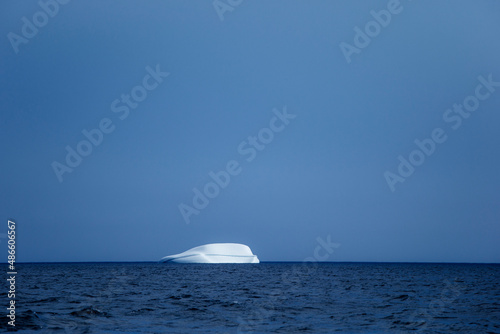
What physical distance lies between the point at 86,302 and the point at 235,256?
75.6 meters

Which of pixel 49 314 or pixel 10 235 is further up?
pixel 10 235

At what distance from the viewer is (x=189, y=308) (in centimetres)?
1753

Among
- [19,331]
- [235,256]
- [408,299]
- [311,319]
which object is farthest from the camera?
[235,256]

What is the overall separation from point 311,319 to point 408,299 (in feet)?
27.5

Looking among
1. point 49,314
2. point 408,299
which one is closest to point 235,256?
point 408,299

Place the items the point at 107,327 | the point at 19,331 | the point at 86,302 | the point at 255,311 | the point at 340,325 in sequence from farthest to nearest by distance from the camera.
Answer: the point at 86,302 < the point at 255,311 < the point at 340,325 < the point at 107,327 < the point at 19,331

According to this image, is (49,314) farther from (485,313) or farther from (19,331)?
(485,313)

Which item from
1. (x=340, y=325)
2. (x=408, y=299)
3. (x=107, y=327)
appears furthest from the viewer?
(x=408, y=299)

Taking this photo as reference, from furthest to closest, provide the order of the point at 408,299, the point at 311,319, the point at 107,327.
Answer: the point at 408,299
the point at 311,319
the point at 107,327

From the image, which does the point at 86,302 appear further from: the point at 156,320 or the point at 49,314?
the point at 156,320

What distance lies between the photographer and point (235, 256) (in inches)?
3698

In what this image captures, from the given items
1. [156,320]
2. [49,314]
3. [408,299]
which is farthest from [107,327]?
[408,299]

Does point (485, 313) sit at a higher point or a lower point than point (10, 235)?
lower

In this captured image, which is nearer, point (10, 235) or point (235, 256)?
point (10, 235)
